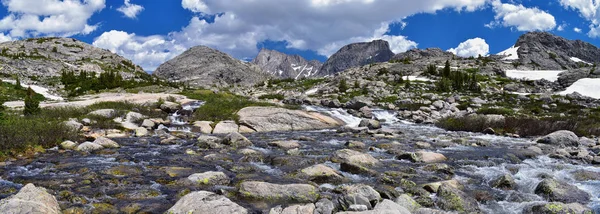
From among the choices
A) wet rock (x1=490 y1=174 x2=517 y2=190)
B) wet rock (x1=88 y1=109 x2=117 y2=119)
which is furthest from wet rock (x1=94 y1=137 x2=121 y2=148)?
wet rock (x1=490 y1=174 x2=517 y2=190)

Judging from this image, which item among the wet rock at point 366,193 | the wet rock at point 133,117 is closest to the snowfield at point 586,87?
the wet rock at point 366,193

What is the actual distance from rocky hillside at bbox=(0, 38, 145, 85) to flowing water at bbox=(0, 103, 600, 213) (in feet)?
179

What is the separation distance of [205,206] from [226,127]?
685 inches

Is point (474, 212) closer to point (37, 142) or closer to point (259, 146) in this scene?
point (259, 146)

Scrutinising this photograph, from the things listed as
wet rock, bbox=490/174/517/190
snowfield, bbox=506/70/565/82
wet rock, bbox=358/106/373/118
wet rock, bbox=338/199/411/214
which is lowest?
wet rock, bbox=490/174/517/190

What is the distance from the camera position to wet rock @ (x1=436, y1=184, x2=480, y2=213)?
8133 mm

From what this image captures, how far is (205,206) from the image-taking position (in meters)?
6.98

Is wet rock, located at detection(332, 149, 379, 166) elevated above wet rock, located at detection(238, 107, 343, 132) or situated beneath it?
situated beneath

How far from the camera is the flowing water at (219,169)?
8805 mm

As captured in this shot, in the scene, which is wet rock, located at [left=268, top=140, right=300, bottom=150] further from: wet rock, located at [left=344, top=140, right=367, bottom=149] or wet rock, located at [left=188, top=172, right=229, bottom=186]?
wet rock, located at [left=188, top=172, right=229, bottom=186]

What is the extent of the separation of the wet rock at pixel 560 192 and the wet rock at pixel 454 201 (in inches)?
83.3

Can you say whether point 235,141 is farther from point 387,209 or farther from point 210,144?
point 387,209

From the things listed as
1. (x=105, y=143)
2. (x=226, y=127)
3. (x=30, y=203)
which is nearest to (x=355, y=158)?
(x=30, y=203)

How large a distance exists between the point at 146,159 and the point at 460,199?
435 inches
